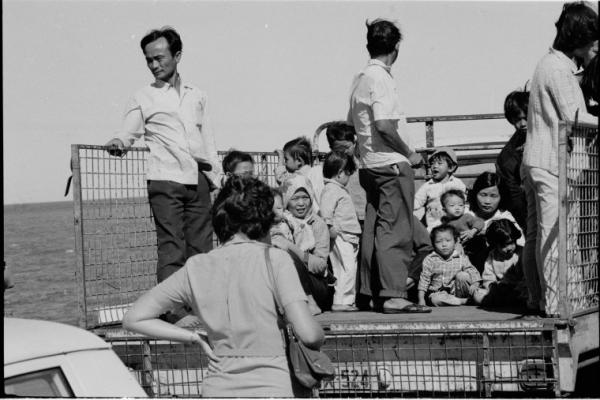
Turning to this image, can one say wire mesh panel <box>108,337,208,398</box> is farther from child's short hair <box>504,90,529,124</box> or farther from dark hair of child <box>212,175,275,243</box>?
child's short hair <box>504,90,529,124</box>

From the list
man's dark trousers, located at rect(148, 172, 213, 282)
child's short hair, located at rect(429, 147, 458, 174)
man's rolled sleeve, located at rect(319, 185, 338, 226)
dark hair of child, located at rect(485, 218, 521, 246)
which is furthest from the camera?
child's short hair, located at rect(429, 147, 458, 174)

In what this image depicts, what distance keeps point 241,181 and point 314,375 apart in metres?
0.85

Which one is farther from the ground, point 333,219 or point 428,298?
point 333,219

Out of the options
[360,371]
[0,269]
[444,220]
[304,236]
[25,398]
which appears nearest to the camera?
[25,398]

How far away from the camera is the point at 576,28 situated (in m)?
6.27

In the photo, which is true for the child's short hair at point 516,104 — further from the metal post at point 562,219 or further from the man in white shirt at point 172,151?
the man in white shirt at point 172,151

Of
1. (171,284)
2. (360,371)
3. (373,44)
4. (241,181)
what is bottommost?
(360,371)

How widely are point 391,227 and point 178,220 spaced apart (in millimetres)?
1424

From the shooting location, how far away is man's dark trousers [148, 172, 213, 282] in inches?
286

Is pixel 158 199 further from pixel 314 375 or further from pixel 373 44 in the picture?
pixel 314 375

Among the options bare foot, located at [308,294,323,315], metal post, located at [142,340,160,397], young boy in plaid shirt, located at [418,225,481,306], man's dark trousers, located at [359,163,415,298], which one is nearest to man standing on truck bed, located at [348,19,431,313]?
man's dark trousers, located at [359,163,415,298]

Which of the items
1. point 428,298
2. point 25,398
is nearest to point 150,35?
point 428,298

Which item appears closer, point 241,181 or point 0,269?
point 241,181

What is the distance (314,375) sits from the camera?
4.38 metres
